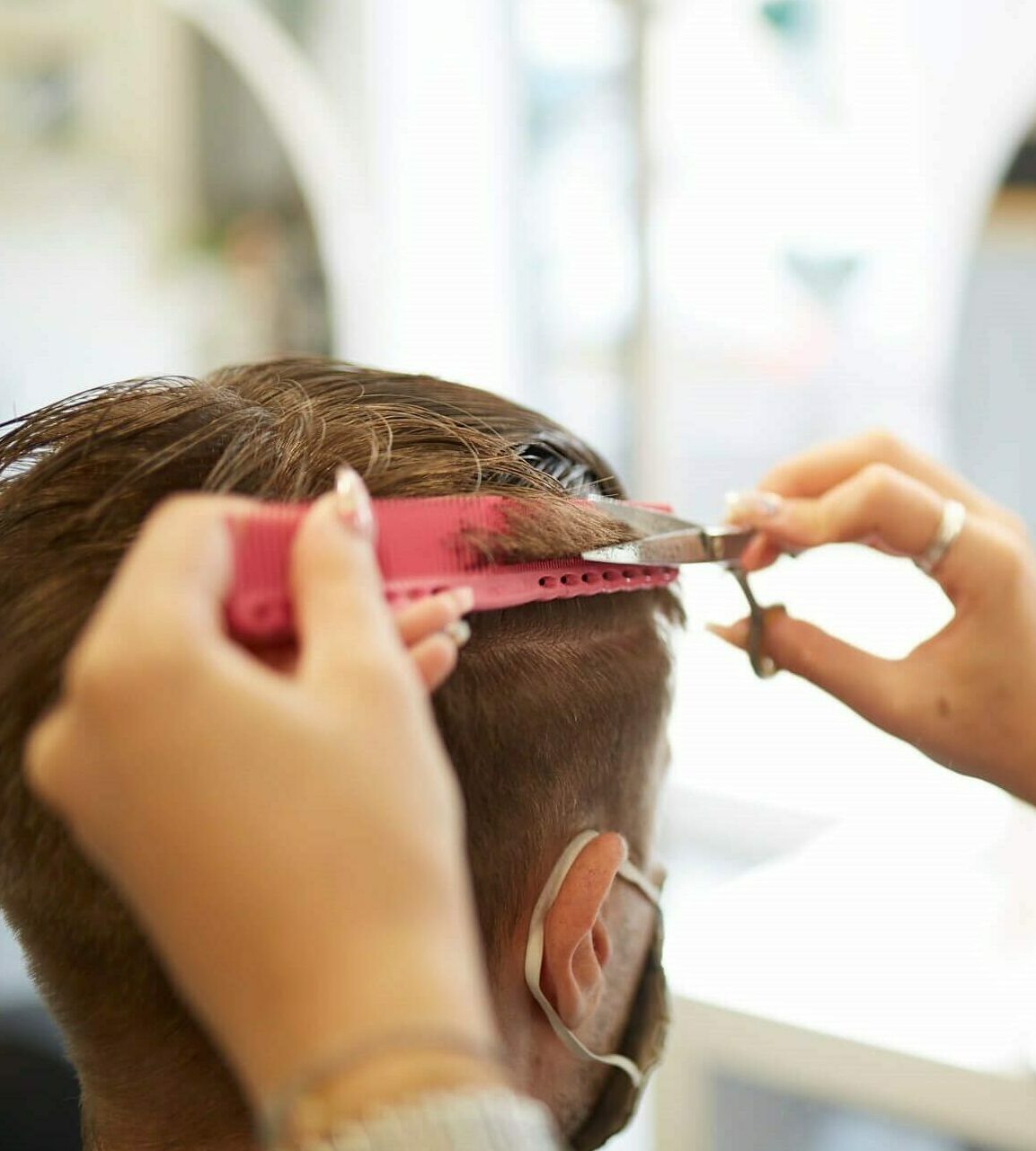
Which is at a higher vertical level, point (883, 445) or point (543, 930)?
point (883, 445)

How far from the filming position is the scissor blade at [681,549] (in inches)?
29.0

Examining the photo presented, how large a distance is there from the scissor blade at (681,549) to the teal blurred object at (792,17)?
1.66 metres

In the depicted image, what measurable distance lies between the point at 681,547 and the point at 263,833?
0.45 m

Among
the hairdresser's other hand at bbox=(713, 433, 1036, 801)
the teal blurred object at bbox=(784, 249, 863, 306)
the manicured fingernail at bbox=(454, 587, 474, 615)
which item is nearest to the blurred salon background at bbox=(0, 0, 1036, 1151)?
the teal blurred object at bbox=(784, 249, 863, 306)

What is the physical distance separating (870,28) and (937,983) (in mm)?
1615

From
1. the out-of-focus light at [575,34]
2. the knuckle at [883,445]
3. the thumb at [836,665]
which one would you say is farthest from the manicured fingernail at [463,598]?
the out-of-focus light at [575,34]

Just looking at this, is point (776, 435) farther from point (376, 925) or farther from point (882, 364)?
point (376, 925)

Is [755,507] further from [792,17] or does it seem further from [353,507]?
[792,17]

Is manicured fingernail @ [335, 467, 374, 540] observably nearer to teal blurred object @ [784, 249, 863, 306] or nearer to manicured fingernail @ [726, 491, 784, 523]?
manicured fingernail @ [726, 491, 784, 523]

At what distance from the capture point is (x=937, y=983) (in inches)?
50.0

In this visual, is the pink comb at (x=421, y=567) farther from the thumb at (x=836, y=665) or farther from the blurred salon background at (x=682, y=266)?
the blurred salon background at (x=682, y=266)

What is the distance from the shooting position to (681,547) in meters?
0.80

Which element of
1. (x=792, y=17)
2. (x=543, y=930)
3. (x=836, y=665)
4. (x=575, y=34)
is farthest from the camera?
(x=575, y=34)

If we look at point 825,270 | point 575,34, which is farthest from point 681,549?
point 575,34
